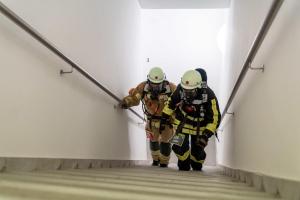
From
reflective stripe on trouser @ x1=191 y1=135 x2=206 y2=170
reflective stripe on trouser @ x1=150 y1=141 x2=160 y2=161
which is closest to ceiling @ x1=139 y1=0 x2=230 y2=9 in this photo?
reflective stripe on trouser @ x1=150 y1=141 x2=160 y2=161

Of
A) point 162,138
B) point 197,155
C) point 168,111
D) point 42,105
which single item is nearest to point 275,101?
point 42,105

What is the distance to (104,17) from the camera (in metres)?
4.00

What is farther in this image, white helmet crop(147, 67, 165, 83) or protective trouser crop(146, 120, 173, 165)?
protective trouser crop(146, 120, 173, 165)

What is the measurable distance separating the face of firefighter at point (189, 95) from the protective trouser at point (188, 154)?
387 mm

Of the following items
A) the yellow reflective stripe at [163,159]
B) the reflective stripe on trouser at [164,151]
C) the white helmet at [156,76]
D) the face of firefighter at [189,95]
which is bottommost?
the yellow reflective stripe at [163,159]

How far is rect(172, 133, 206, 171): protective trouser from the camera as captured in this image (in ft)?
13.9

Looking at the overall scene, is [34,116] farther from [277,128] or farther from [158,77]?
[158,77]

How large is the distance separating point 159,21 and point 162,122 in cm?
280

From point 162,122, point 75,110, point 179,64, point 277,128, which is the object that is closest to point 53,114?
point 75,110

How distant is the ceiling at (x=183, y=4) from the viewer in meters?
6.32

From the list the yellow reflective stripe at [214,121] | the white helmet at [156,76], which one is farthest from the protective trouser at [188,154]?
the white helmet at [156,76]

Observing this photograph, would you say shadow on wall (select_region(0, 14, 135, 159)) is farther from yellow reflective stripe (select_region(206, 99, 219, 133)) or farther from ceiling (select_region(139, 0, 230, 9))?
ceiling (select_region(139, 0, 230, 9))

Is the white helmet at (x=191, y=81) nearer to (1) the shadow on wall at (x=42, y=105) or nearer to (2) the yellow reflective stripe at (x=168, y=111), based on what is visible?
(2) the yellow reflective stripe at (x=168, y=111)

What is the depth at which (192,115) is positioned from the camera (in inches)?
161
